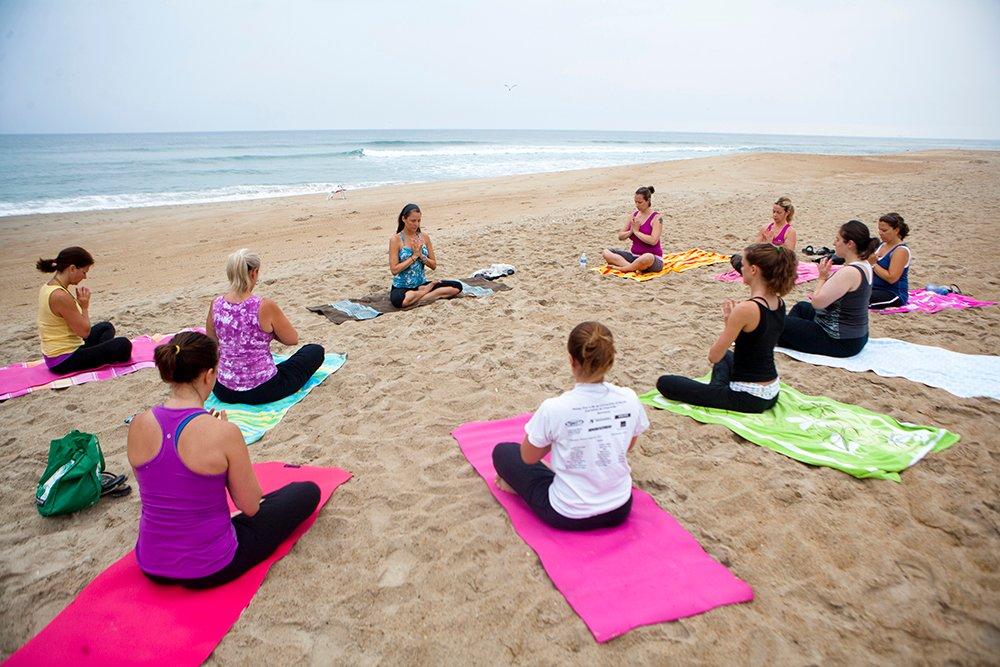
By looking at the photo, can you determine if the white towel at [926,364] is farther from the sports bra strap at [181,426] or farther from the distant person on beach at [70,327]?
the distant person on beach at [70,327]

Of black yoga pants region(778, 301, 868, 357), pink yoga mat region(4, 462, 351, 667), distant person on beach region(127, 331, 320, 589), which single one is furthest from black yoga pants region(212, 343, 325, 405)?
black yoga pants region(778, 301, 868, 357)

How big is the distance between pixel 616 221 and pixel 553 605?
9276mm

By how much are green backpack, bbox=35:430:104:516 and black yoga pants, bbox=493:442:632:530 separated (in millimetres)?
2432

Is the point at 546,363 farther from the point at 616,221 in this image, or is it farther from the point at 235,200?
the point at 235,200

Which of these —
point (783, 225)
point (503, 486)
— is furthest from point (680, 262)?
point (503, 486)

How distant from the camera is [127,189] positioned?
21875 mm

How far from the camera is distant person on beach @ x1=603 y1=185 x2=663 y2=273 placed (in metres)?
7.57

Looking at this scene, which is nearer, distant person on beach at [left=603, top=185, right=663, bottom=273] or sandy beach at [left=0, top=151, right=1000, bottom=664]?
sandy beach at [left=0, top=151, right=1000, bottom=664]

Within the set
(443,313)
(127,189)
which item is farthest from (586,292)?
(127,189)

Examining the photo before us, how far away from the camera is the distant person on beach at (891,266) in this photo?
5.80 meters

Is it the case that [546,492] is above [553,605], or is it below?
above

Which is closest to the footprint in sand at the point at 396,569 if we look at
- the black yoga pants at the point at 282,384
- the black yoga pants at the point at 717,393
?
the black yoga pants at the point at 282,384

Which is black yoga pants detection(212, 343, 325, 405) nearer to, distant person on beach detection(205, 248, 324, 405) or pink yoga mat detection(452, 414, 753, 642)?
distant person on beach detection(205, 248, 324, 405)

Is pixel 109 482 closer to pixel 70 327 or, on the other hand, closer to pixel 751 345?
pixel 70 327
